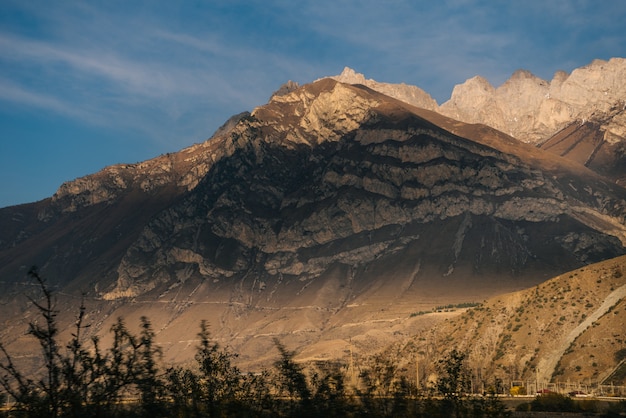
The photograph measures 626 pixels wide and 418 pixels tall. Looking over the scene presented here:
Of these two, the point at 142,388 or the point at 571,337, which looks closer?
the point at 142,388

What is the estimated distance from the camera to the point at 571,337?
156m

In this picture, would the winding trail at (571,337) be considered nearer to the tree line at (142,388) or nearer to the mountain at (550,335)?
the mountain at (550,335)

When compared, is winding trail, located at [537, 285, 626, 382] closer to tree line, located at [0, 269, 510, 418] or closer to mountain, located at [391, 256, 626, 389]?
mountain, located at [391, 256, 626, 389]

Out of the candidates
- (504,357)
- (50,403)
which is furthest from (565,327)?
(50,403)

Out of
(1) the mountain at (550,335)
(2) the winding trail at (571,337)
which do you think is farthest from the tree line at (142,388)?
(2) the winding trail at (571,337)

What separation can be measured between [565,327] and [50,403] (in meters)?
149

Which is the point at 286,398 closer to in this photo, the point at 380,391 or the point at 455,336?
the point at 380,391

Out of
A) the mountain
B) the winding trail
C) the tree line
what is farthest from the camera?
the winding trail

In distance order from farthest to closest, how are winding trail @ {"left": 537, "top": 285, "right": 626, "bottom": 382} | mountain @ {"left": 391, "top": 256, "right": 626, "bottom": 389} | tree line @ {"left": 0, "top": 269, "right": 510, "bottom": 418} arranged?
1. winding trail @ {"left": 537, "top": 285, "right": 626, "bottom": 382}
2. mountain @ {"left": 391, "top": 256, "right": 626, "bottom": 389}
3. tree line @ {"left": 0, "top": 269, "right": 510, "bottom": 418}

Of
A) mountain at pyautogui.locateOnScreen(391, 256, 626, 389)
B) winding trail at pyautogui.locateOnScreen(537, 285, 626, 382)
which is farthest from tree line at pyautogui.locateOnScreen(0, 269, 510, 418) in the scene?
winding trail at pyautogui.locateOnScreen(537, 285, 626, 382)

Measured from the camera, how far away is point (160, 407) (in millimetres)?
29234

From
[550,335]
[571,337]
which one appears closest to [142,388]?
[571,337]

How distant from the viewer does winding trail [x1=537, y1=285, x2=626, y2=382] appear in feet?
486

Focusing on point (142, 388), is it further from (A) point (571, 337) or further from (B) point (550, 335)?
(B) point (550, 335)
